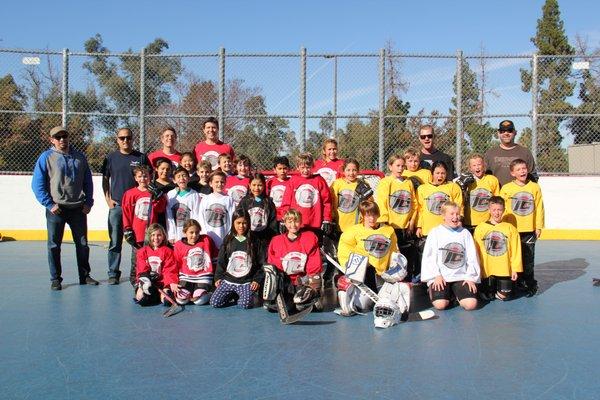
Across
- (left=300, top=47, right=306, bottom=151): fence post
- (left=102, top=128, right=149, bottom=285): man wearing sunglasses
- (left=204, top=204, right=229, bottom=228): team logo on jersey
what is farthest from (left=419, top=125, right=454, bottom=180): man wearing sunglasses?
(left=300, top=47, right=306, bottom=151): fence post

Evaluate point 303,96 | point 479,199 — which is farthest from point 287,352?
point 303,96

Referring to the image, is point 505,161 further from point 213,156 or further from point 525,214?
point 213,156

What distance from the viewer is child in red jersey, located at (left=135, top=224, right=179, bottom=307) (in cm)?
535

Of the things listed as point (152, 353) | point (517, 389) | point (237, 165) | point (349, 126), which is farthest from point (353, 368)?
point (349, 126)

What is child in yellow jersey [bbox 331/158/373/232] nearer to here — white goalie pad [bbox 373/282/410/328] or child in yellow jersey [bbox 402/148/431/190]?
child in yellow jersey [bbox 402/148/431/190]

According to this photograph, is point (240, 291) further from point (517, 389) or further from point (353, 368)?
point (517, 389)

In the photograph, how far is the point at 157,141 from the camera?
1030cm

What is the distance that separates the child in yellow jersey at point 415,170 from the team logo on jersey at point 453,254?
0.90 meters

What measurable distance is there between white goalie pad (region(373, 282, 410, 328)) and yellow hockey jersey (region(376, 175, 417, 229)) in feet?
3.42

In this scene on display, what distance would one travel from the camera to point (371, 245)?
5.42m

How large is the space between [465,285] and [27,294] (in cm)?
455

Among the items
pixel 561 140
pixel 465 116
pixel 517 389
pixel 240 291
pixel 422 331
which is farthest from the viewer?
pixel 561 140

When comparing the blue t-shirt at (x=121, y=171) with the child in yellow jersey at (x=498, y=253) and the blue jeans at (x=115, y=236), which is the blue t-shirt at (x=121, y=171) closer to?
the blue jeans at (x=115, y=236)

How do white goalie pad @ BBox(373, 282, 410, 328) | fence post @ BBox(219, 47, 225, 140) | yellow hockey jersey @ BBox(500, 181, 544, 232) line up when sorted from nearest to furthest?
white goalie pad @ BBox(373, 282, 410, 328)
yellow hockey jersey @ BBox(500, 181, 544, 232)
fence post @ BBox(219, 47, 225, 140)
